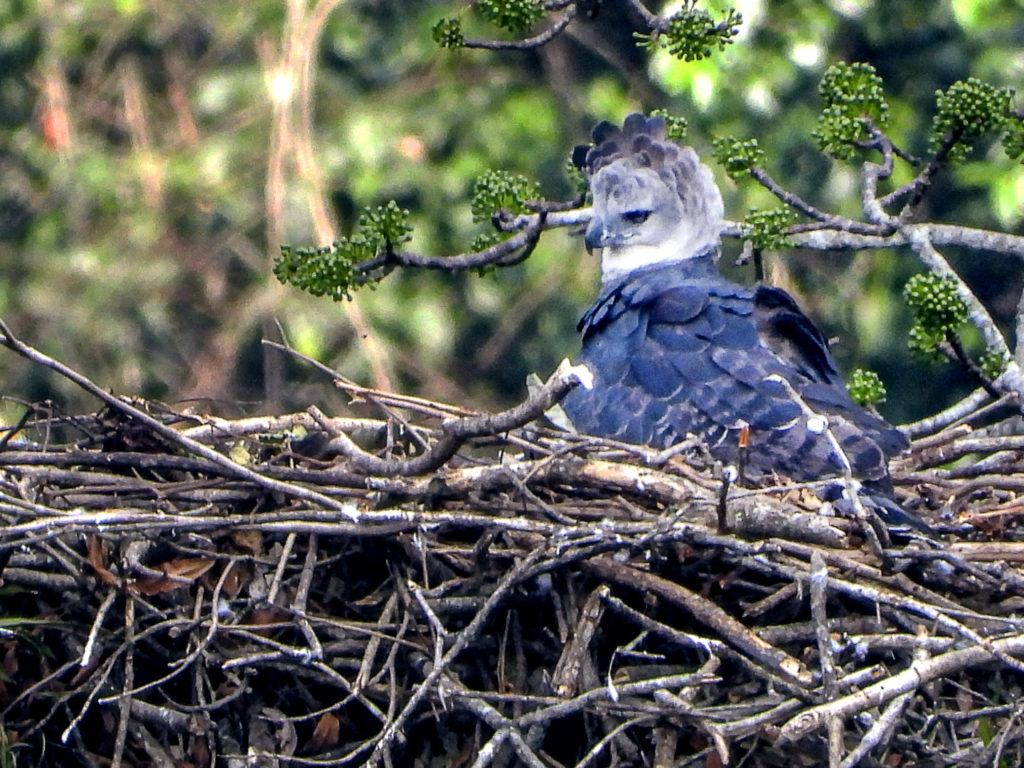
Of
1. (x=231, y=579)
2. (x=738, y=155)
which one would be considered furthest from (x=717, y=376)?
(x=231, y=579)

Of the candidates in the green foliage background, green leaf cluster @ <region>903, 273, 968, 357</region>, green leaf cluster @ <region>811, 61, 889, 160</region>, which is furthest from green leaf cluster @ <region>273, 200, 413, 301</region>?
the green foliage background

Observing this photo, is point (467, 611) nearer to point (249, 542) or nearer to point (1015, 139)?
point (249, 542)

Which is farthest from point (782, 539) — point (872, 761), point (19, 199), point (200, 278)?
point (19, 199)

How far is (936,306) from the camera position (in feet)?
9.16

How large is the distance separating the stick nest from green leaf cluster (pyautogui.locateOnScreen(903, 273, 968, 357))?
1.15 ft

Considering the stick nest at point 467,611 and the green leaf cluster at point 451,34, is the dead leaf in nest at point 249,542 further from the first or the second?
the green leaf cluster at point 451,34

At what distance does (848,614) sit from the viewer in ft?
7.95

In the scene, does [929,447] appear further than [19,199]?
No

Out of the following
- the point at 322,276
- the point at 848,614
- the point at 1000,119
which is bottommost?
the point at 848,614

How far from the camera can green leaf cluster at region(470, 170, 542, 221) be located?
3172mm

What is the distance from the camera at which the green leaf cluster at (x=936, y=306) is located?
110 inches

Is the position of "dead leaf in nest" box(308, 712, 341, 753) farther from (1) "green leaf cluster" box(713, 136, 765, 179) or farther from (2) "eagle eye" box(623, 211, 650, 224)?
(2) "eagle eye" box(623, 211, 650, 224)

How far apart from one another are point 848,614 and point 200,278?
176 inches

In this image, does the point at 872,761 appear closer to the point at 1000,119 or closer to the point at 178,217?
the point at 1000,119
